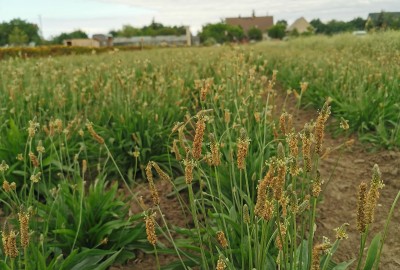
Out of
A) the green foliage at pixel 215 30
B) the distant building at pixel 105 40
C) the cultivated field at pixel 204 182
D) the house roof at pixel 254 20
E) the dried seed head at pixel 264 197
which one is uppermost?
the house roof at pixel 254 20

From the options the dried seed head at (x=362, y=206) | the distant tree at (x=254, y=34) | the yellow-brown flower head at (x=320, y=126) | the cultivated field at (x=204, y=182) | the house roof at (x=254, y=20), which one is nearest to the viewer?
the dried seed head at (x=362, y=206)

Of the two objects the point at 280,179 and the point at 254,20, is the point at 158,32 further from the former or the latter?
the point at 280,179

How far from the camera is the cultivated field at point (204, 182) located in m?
1.37

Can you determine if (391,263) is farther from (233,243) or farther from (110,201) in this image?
(110,201)

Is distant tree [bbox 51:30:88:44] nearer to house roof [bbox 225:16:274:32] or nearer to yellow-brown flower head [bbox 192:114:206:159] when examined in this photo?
house roof [bbox 225:16:274:32]

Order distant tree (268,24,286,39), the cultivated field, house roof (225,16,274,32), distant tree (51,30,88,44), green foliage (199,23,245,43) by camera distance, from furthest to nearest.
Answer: house roof (225,16,274,32) < distant tree (268,24,286,39) < distant tree (51,30,88,44) < green foliage (199,23,245,43) < the cultivated field

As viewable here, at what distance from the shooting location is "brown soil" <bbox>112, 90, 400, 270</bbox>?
252cm

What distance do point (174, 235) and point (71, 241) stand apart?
0.66m

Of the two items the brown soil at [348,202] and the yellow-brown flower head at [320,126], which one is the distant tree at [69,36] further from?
the yellow-brown flower head at [320,126]

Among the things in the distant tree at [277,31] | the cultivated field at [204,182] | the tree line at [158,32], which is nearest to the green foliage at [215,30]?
the tree line at [158,32]

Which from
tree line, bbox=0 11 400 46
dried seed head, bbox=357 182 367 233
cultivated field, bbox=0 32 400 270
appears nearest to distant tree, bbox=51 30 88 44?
tree line, bbox=0 11 400 46

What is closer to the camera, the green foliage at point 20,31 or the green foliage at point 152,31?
the green foliage at point 20,31

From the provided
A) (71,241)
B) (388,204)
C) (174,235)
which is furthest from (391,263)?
(71,241)

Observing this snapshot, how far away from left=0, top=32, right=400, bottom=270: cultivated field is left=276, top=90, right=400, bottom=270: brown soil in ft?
0.04
